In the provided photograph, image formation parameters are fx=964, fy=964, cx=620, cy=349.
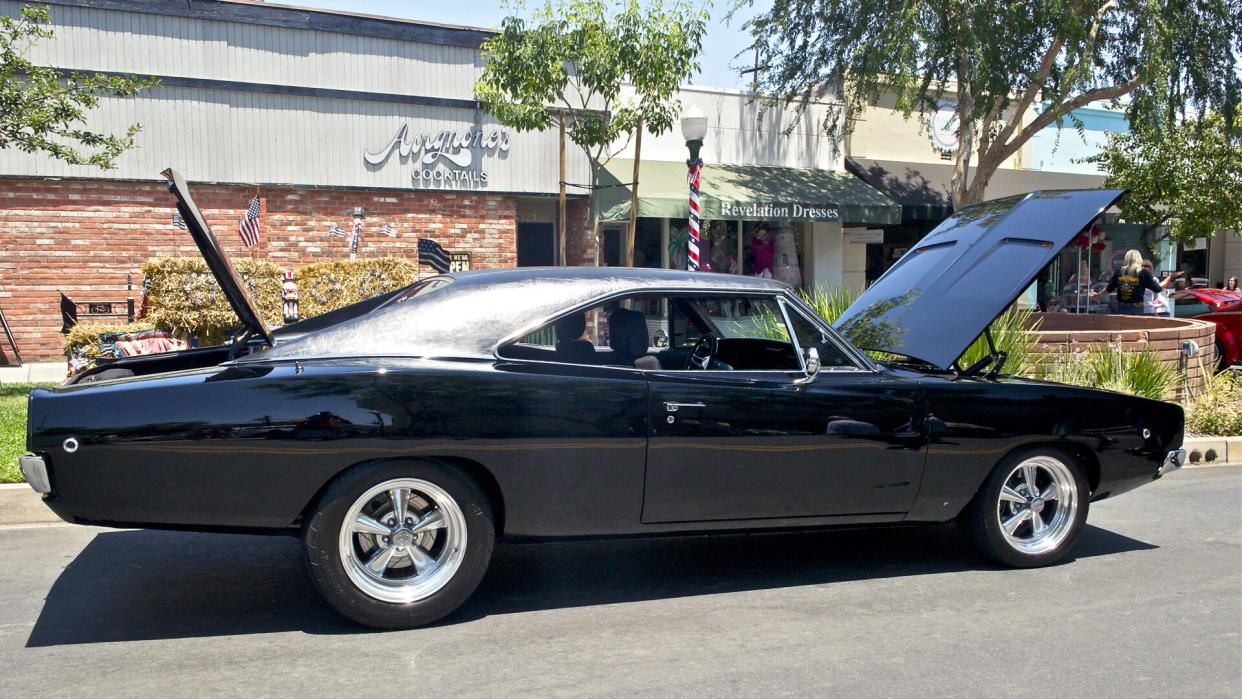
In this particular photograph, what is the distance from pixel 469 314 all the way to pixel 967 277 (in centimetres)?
281

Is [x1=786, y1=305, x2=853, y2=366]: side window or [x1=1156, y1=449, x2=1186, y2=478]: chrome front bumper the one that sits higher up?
[x1=786, y1=305, x2=853, y2=366]: side window

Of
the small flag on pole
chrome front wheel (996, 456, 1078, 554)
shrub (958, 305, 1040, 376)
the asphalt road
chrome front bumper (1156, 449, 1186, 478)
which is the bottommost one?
the asphalt road

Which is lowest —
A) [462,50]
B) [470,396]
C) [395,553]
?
[395,553]

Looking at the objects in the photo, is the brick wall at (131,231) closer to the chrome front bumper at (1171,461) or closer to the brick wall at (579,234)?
the brick wall at (579,234)

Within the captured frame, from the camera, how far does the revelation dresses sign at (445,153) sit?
16422 mm

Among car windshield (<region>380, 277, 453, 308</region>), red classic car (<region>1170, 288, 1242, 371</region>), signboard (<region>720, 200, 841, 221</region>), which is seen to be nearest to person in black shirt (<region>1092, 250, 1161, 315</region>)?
red classic car (<region>1170, 288, 1242, 371</region>)

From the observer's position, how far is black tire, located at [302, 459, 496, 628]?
3887mm

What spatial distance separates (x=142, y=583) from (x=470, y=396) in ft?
6.54

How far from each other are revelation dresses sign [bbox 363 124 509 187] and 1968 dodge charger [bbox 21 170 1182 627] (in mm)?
12279

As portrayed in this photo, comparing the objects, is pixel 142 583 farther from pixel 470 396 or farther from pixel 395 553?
pixel 470 396

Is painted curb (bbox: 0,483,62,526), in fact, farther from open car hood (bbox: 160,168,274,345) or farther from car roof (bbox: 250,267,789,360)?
car roof (bbox: 250,267,789,360)

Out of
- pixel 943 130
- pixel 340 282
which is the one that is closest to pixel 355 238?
pixel 340 282

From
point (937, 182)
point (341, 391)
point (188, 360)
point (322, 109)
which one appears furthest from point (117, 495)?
point (937, 182)

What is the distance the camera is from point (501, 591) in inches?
182
